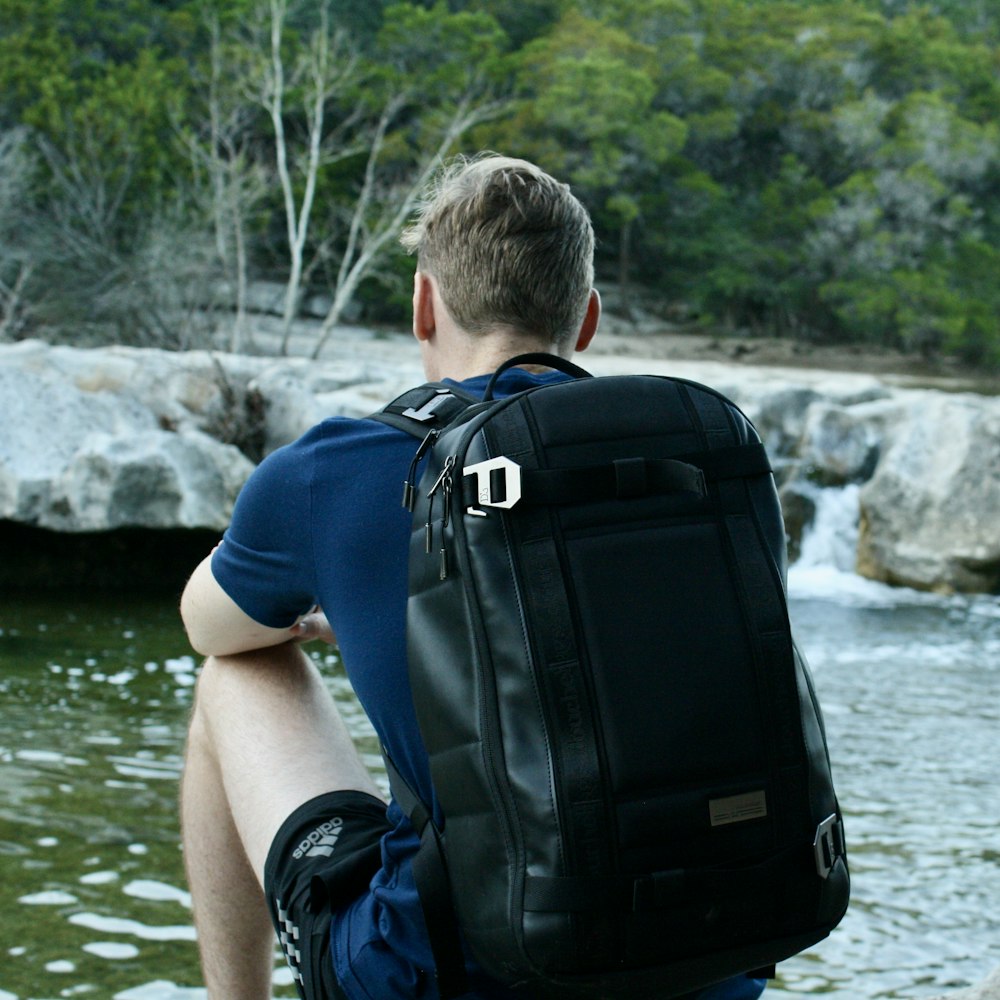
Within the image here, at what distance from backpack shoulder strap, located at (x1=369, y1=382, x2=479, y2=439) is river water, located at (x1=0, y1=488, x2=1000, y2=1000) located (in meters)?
1.16

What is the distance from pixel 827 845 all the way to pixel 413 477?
0.50 m

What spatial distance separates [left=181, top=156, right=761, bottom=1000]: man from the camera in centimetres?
128

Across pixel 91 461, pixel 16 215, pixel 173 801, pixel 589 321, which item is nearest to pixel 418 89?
pixel 16 215

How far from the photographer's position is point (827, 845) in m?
1.19

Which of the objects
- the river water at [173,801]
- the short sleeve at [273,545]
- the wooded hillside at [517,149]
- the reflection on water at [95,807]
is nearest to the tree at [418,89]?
the wooded hillside at [517,149]

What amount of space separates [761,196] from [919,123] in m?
3.02

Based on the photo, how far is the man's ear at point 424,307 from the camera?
4.77ft

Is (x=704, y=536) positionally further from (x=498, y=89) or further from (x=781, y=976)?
(x=498, y=89)

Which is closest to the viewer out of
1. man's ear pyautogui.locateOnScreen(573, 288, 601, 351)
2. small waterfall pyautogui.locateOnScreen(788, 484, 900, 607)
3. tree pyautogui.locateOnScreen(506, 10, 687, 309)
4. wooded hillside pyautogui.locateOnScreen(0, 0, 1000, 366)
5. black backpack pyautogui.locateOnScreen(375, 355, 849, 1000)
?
black backpack pyautogui.locateOnScreen(375, 355, 849, 1000)

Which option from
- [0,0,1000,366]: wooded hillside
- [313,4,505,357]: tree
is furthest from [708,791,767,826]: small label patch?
[313,4,505,357]: tree

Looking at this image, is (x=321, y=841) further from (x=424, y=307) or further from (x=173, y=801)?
(x=173, y=801)

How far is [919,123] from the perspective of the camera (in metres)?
23.6

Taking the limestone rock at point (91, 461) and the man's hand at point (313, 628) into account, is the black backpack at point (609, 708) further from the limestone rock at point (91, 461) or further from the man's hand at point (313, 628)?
the limestone rock at point (91, 461)

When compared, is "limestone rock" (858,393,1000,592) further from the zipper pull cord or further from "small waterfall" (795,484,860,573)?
the zipper pull cord
